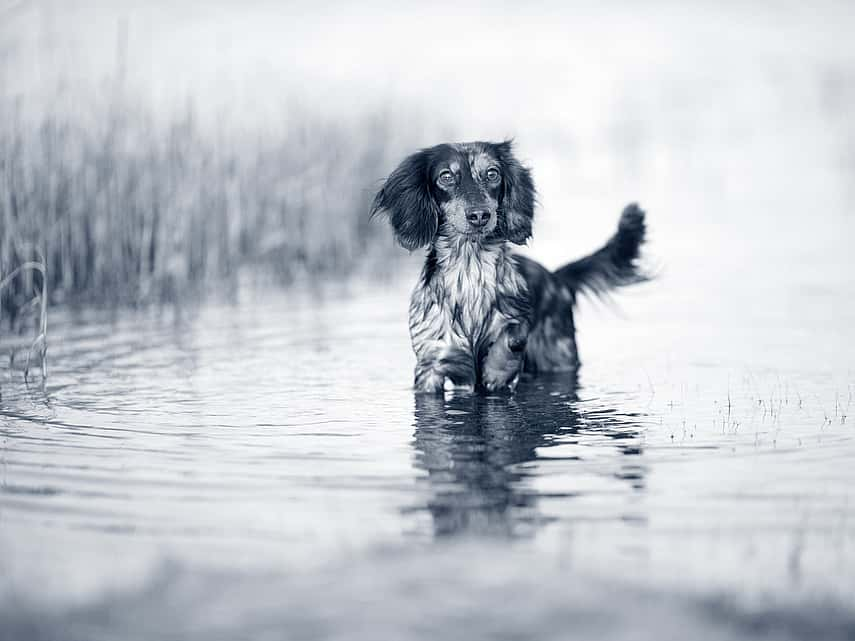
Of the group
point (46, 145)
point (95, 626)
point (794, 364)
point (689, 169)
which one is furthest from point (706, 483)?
point (689, 169)

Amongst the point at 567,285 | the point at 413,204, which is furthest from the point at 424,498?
the point at 567,285

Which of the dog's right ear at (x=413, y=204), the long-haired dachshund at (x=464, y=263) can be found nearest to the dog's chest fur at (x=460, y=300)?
the long-haired dachshund at (x=464, y=263)

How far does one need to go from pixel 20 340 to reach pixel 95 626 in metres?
5.74

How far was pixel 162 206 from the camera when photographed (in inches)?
422

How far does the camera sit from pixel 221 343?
8.55 metres

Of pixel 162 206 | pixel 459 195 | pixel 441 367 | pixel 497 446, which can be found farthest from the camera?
pixel 162 206

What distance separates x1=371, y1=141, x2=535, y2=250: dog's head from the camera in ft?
20.7

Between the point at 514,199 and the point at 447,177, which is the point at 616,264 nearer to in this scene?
the point at 514,199

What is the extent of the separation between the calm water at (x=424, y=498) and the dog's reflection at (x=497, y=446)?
0.02 metres

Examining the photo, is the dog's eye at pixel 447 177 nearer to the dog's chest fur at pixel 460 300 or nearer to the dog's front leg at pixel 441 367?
the dog's chest fur at pixel 460 300

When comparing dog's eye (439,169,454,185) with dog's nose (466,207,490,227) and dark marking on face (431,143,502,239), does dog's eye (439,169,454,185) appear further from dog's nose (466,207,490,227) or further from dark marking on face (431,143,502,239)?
dog's nose (466,207,490,227)

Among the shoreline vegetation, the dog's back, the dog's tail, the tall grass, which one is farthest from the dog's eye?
the tall grass

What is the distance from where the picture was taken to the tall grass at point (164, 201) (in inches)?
371

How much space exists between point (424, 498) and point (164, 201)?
22.9ft
